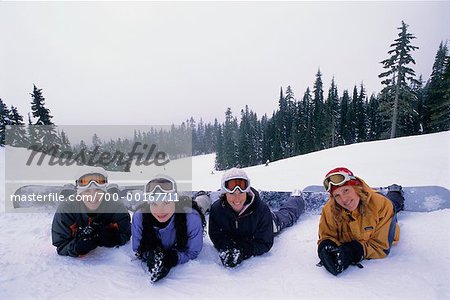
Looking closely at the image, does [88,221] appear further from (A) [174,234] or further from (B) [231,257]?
(B) [231,257]

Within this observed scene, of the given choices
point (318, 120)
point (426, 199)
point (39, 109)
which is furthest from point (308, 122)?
point (426, 199)

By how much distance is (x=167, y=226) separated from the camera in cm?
360

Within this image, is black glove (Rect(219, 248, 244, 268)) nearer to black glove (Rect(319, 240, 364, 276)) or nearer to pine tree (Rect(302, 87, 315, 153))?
black glove (Rect(319, 240, 364, 276))

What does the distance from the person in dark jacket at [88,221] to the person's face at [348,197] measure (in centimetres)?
321

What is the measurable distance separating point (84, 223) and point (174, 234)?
1428 mm

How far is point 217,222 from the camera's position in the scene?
394 centimetres

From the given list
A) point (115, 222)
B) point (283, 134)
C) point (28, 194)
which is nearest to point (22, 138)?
point (28, 194)

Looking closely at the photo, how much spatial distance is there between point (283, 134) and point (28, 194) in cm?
4961

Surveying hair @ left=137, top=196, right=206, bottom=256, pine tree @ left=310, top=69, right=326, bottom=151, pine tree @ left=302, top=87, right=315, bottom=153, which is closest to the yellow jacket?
hair @ left=137, top=196, right=206, bottom=256

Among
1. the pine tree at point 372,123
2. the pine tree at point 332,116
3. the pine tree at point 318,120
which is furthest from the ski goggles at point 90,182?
the pine tree at point 372,123

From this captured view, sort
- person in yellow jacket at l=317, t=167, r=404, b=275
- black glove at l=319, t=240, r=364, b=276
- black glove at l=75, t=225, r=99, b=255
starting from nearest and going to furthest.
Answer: black glove at l=319, t=240, r=364, b=276 → person in yellow jacket at l=317, t=167, r=404, b=275 → black glove at l=75, t=225, r=99, b=255

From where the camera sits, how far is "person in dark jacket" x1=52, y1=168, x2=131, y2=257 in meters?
3.69

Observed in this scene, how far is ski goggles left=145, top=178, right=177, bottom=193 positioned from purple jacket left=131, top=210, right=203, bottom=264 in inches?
13.7

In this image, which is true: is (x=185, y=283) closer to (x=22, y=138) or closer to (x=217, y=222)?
(x=217, y=222)
